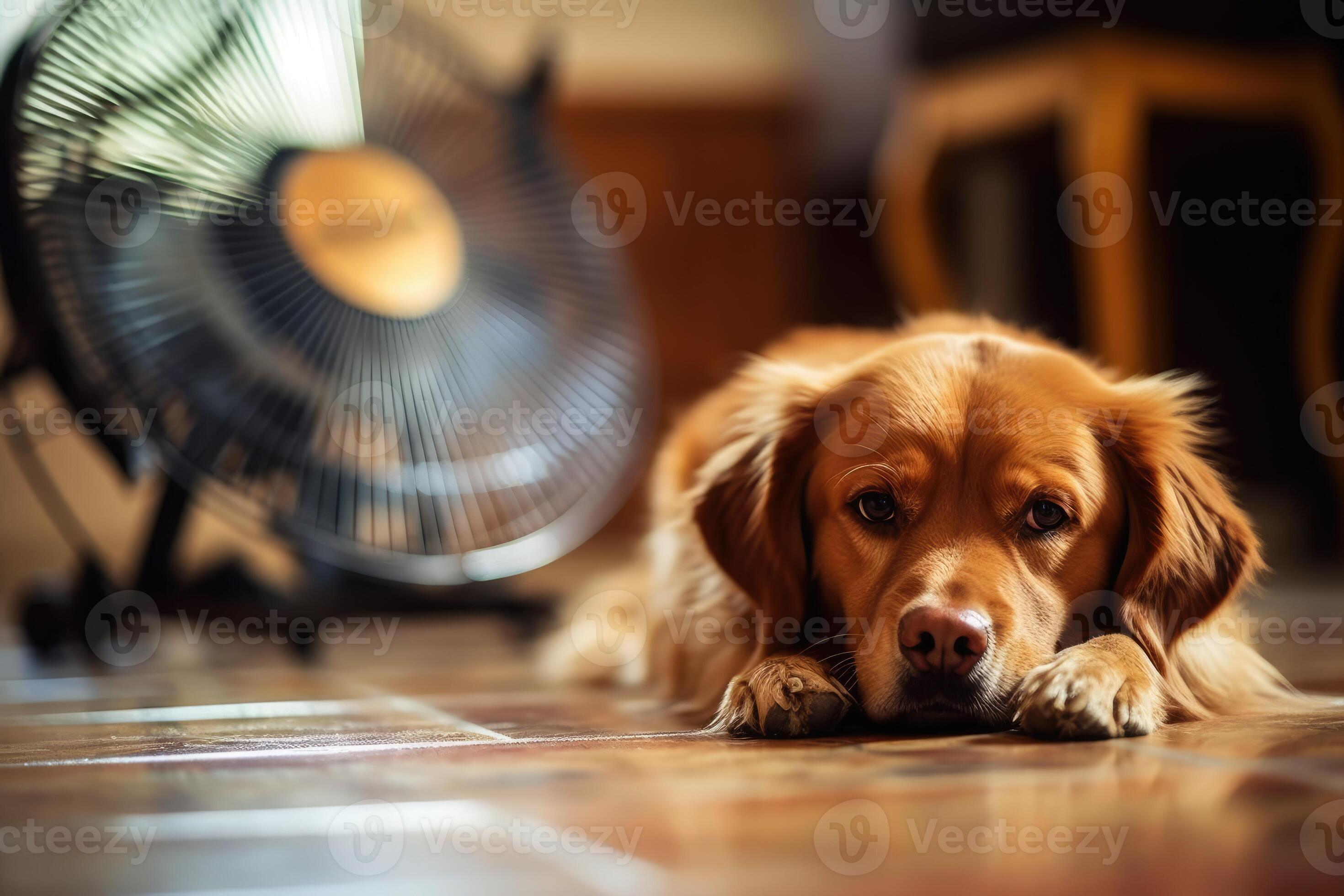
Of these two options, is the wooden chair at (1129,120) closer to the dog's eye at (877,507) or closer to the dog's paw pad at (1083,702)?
the dog's eye at (877,507)

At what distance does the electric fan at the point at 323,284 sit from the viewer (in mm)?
2111

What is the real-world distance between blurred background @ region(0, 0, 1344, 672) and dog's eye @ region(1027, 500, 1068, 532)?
82cm

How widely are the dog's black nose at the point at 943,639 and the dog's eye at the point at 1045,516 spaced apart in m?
0.19

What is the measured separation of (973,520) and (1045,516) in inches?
3.6

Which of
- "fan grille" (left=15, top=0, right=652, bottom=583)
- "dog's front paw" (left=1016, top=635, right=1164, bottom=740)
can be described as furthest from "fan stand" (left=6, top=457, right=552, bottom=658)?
"dog's front paw" (left=1016, top=635, right=1164, bottom=740)

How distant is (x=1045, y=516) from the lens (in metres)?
1.45

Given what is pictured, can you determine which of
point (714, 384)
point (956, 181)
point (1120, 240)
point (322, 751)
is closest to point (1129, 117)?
point (1120, 240)

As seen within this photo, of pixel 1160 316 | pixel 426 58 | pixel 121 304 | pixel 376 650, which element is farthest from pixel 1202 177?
pixel 121 304

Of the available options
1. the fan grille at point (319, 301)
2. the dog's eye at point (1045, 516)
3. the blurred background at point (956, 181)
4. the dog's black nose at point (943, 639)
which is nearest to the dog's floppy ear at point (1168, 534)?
the dog's eye at point (1045, 516)

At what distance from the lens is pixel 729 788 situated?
1.05 meters

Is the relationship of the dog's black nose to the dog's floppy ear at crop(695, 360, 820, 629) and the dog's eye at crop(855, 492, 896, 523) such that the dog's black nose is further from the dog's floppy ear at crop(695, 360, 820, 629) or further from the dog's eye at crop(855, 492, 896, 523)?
the dog's floppy ear at crop(695, 360, 820, 629)

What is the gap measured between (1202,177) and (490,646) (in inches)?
105

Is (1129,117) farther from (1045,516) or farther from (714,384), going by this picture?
(714,384)

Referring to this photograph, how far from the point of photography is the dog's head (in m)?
1.35
